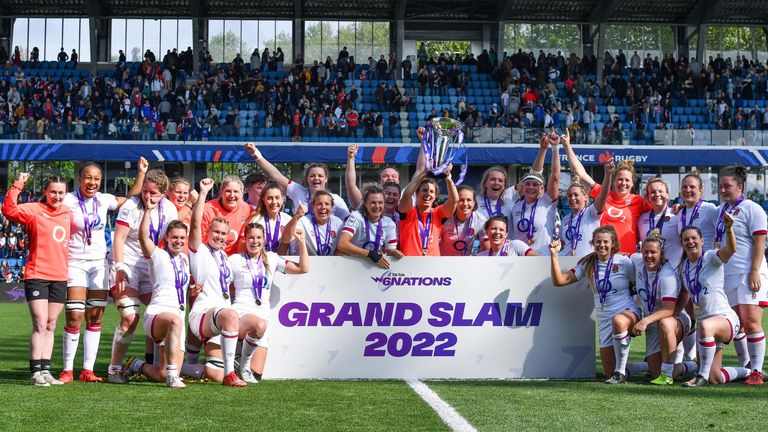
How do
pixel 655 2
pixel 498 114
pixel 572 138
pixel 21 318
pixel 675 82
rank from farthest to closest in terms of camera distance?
pixel 655 2
pixel 675 82
pixel 498 114
pixel 572 138
pixel 21 318

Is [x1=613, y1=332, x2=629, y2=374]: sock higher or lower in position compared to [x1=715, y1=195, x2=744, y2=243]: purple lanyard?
→ lower

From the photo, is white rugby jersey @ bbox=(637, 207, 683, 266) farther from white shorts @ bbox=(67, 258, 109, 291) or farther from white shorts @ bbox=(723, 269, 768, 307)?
white shorts @ bbox=(67, 258, 109, 291)

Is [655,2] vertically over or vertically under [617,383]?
over

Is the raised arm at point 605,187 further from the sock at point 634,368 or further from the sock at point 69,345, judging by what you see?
the sock at point 69,345

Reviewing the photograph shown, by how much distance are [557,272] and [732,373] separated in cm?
158

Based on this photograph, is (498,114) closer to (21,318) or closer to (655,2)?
(655,2)

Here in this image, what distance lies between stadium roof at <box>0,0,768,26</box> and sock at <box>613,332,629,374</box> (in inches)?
1168

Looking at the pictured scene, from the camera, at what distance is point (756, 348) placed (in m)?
7.80

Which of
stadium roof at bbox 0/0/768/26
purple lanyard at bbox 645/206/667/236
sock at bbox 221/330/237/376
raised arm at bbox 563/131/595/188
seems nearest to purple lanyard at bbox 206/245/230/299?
sock at bbox 221/330/237/376

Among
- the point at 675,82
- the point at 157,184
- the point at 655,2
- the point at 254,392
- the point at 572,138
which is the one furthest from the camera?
the point at 655,2

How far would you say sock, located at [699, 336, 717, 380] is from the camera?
7.56 metres

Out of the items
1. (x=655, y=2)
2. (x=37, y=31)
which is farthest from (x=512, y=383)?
(x=37, y=31)

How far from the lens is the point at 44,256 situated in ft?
24.4

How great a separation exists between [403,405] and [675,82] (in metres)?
30.8
